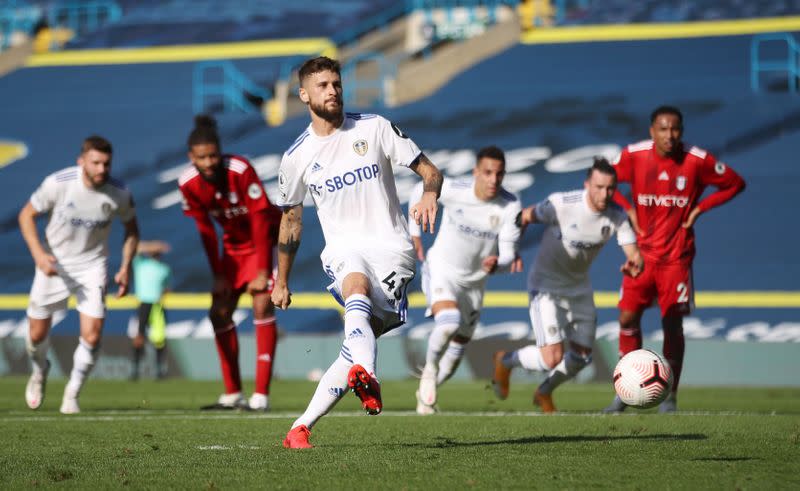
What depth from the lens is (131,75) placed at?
31.3 metres

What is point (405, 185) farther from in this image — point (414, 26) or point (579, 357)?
point (579, 357)

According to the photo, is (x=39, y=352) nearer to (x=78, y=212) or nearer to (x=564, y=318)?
(x=78, y=212)

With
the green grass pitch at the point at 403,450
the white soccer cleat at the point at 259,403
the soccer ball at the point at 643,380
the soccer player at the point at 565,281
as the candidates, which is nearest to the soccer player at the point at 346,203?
the green grass pitch at the point at 403,450

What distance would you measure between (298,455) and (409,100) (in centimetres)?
2134

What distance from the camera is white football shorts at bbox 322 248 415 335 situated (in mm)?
7516

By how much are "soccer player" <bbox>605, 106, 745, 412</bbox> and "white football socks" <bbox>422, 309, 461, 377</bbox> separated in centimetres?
155

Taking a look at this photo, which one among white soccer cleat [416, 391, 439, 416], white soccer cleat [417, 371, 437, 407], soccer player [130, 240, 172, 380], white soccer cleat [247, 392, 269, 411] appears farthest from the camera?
soccer player [130, 240, 172, 380]

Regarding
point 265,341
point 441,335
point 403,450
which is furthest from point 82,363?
point 403,450

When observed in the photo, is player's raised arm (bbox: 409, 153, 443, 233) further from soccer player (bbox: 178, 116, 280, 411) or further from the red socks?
the red socks

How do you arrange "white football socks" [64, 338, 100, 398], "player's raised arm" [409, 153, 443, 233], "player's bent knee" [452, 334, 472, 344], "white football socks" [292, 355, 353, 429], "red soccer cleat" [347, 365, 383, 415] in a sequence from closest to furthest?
"red soccer cleat" [347, 365, 383, 415], "player's raised arm" [409, 153, 443, 233], "white football socks" [292, 355, 353, 429], "white football socks" [64, 338, 100, 398], "player's bent knee" [452, 334, 472, 344]

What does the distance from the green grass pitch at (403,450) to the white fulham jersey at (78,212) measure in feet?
4.87

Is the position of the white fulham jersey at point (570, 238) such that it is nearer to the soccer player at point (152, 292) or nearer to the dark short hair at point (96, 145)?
the dark short hair at point (96, 145)

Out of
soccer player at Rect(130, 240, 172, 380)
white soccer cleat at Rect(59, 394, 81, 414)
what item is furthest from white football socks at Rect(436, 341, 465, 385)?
soccer player at Rect(130, 240, 172, 380)

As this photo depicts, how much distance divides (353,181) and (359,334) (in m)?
1.02
